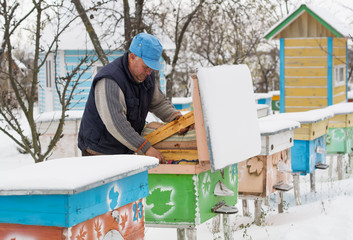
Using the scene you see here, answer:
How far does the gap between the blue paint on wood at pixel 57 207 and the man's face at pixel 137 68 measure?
137cm

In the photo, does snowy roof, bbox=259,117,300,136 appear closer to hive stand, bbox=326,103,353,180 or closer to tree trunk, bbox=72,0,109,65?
tree trunk, bbox=72,0,109,65

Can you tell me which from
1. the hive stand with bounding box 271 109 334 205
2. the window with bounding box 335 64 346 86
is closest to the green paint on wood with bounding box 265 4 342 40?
the window with bounding box 335 64 346 86

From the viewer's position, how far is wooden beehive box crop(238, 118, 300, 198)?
19.0 ft

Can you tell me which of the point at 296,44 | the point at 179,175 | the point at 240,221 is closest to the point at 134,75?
the point at 179,175

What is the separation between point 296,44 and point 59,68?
813 centimetres

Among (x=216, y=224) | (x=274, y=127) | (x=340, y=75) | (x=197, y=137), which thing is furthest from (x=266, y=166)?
(x=340, y=75)

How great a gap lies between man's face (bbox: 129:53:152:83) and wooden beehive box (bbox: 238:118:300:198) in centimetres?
185

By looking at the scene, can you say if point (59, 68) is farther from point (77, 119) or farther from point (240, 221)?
point (240, 221)

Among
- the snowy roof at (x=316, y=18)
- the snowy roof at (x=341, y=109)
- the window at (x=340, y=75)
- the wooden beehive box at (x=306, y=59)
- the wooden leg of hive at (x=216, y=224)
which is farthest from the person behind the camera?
the window at (x=340, y=75)

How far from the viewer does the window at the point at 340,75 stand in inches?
530

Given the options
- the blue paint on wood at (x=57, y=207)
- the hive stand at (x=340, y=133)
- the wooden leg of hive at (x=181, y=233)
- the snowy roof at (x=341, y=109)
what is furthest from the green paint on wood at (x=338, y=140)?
the blue paint on wood at (x=57, y=207)

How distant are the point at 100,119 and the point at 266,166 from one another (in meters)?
2.27

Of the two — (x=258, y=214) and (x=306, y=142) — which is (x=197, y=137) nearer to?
(x=258, y=214)

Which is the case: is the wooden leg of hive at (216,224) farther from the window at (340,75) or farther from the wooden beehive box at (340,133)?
the window at (340,75)
